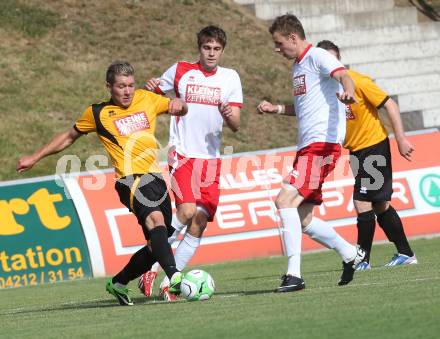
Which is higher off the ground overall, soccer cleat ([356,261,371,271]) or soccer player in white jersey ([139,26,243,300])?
soccer player in white jersey ([139,26,243,300])

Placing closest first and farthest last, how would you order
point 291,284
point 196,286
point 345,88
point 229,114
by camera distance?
point 345,88 → point 196,286 → point 291,284 → point 229,114

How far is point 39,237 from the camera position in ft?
47.3

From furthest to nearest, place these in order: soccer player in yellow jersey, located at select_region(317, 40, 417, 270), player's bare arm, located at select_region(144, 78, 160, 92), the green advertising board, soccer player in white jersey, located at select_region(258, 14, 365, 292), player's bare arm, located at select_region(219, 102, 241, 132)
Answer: the green advertising board < soccer player in yellow jersey, located at select_region(317, 40, 417, 270) < player's bare arm, located at select_region(144, 78, 160, 92) < player's bare arm, located at select_region(219, 102, 241, 132) < soccer player in white jersey, located at select_region(258, 14, 365, 292)

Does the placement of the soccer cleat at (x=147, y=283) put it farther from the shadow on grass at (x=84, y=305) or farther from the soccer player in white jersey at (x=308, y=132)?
the soccer player in white jersey at (x=308, y=132)

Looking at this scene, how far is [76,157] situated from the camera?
18516mm

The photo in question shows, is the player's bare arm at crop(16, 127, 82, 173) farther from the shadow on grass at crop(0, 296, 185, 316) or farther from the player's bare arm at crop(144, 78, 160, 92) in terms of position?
the shadow on grass at crop(0, 296, 185, 316)

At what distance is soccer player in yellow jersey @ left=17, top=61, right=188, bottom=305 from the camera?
364 inches

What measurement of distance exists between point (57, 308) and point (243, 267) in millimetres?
4478

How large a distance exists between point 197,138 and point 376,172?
203cm

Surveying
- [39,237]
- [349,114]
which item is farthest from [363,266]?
[39,237]

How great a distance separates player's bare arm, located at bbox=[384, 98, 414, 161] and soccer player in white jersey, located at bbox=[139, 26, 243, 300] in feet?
4.69

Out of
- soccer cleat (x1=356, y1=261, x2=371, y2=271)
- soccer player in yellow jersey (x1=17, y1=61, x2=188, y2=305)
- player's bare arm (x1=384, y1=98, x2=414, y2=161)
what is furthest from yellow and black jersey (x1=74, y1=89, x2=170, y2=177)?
soccer cleat (x1=356, y1=261, x2=371, y2=271)

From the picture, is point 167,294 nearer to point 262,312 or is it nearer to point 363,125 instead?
point 262,312

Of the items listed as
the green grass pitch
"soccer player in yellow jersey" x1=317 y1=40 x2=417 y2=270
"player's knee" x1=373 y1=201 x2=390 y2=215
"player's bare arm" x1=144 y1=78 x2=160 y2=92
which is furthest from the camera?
"player's knee" x1=373 y1=201 x2=390 y2=215
